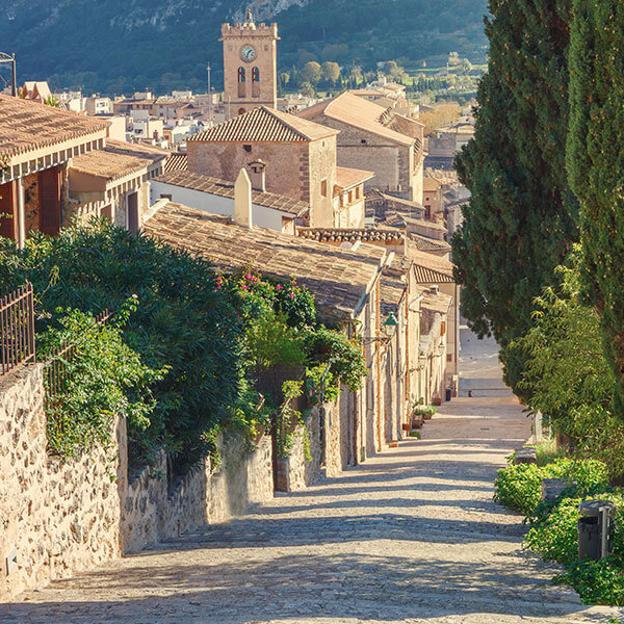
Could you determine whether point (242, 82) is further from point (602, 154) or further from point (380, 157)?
point (602, 154)

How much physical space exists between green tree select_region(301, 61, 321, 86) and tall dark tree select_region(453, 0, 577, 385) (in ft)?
527

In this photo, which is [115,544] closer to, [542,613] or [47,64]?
[542,613]

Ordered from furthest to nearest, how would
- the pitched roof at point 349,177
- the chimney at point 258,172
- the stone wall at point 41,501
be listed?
the pitched roof at point 349,177 → the chimney at point 258,172 → the stone wall at point 41,501

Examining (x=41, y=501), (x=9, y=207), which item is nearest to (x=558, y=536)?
(x=41, y=501)

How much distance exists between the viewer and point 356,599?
366 inches

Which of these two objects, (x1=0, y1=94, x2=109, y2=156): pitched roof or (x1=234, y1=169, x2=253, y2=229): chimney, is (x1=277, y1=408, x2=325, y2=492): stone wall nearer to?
(x1=0, y1=94, x2=109, y2=156): pitched roof

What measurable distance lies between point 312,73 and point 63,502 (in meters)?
173

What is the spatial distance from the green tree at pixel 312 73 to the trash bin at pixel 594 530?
17066cm

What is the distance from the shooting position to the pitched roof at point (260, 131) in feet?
191

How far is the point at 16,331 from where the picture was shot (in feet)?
34.2

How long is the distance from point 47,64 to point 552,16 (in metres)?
179

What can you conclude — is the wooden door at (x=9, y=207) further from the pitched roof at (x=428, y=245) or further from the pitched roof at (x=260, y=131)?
the pitched roof at (x=428, y=245)

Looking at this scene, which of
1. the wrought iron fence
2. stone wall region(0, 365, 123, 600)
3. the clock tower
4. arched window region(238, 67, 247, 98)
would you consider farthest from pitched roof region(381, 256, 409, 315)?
arched window region(238, 67, 247, 98)

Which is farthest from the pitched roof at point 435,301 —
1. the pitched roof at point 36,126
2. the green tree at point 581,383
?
the green tree at point 581,383
